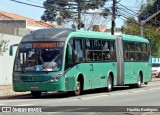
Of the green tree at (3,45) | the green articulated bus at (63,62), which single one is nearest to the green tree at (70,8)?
the green tree at (3,45)

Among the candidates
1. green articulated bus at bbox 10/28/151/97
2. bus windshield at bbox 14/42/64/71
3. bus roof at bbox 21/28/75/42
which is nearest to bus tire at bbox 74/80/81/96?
green articulated bus at bbox 10/28/151/97

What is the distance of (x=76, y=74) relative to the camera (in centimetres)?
2380

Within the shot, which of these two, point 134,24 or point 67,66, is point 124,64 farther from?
point 134,24

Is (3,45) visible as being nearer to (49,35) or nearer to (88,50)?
(88,50)

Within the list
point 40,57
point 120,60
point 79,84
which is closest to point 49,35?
point 40,57

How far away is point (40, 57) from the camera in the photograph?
22.9 metres

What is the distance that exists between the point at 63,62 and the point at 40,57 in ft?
3.49

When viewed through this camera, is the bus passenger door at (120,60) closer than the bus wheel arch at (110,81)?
No

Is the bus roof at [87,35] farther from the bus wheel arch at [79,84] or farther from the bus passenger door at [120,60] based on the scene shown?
the bus wheel arch at [79,84]

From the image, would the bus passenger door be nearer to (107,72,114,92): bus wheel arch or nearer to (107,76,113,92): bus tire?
(107,72,114,92): bus wheel arch

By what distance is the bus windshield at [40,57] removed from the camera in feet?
74.4

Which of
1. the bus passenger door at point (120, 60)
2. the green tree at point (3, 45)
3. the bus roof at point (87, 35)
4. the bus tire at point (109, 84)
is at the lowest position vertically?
the bus tire at point (109, 84)

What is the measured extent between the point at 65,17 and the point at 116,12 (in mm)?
14039

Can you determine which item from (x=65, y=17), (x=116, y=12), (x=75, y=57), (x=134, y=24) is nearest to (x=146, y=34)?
(x=134, y=24)
